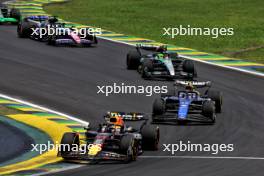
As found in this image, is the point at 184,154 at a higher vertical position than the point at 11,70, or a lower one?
lower

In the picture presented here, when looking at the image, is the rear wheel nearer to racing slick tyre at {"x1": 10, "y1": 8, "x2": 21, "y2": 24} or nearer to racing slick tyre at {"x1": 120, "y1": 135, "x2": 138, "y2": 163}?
racing slick tyre at {"x1": 10, "y1": 8, "x2": 21, "y2": 24}

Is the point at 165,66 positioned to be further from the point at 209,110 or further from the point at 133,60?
the point at 209,110

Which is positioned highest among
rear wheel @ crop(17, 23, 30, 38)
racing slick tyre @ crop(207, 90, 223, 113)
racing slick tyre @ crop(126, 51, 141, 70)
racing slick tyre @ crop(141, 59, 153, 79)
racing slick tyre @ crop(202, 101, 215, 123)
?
rear wheel @ crop(17, 23, 30, 38)

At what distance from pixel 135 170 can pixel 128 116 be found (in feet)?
10.7

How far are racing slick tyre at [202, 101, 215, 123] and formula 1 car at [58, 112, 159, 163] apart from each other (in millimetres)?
3964

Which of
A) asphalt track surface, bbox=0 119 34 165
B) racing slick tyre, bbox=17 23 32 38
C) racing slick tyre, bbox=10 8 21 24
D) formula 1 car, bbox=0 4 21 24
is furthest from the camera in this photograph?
racing slick tyre, bbox=10 8 21 24

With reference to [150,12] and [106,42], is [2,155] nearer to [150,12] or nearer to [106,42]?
[106,42]

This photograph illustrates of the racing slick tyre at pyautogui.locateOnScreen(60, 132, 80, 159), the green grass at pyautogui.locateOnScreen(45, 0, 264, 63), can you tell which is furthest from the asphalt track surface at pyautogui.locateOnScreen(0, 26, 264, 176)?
the green grass at pyautogui.locateOnScreen(45, 0, 264, 63)

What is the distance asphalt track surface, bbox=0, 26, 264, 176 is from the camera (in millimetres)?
24406

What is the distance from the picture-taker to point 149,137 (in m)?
26.4

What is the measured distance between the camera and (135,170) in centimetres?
2372

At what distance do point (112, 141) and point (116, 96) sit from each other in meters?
10.0

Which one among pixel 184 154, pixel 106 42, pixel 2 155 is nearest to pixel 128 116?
pixel 184 154

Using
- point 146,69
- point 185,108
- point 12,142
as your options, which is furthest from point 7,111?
point 146,69
